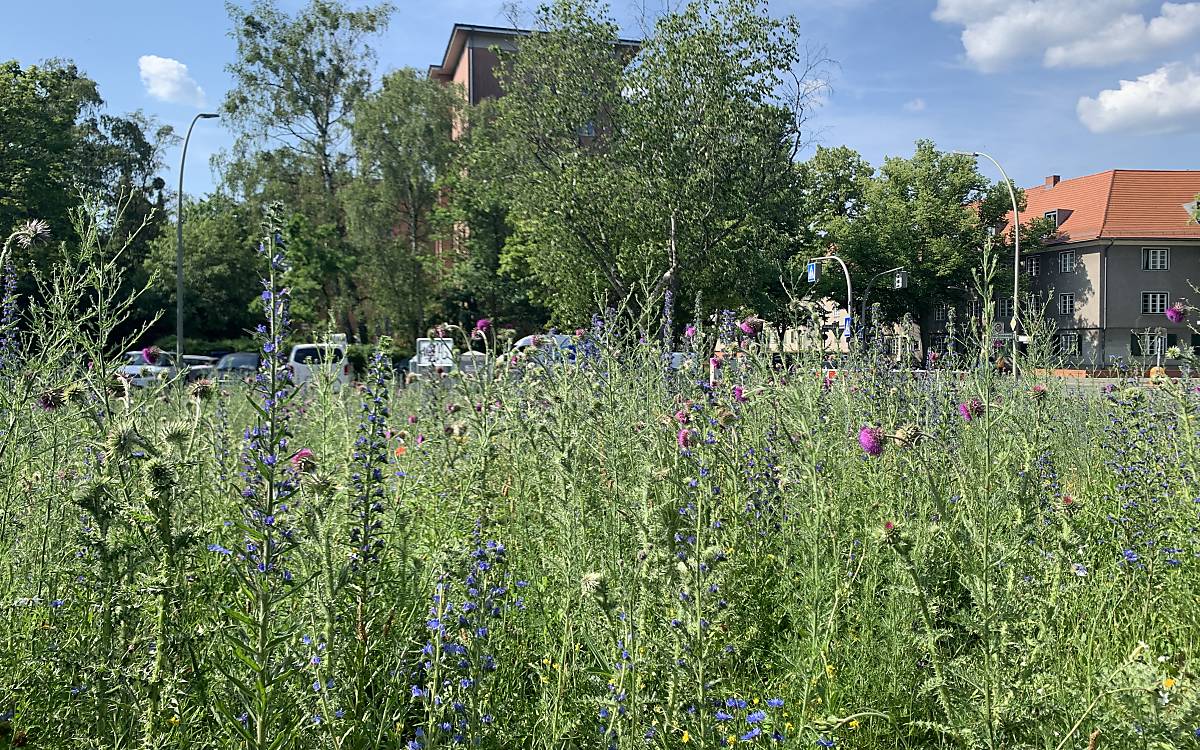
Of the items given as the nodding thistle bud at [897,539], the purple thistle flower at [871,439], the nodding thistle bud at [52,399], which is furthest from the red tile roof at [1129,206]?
the nodding thistle bud at [52,399]

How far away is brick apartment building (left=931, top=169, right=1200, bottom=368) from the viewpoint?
44.7 m

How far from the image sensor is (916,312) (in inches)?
1767

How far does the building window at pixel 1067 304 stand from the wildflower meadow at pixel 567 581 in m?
48.6

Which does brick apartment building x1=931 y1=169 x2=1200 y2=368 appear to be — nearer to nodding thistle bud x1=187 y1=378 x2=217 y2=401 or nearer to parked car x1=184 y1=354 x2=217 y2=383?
parked car x1=184 y1=354 x2=217 y2=383

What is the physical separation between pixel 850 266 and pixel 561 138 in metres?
26.1

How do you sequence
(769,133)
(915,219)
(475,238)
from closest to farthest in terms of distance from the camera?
(769,133) < (475,238) < (915,219)

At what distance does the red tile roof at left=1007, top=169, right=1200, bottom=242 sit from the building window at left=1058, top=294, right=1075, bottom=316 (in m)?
3.29

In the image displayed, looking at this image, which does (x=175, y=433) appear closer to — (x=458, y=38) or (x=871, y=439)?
(x=871, y=439)

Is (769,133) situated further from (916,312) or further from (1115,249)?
(1115,249)

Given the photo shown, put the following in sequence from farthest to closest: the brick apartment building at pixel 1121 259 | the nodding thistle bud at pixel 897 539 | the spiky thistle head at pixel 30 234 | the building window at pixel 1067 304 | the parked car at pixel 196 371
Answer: the building window at pixel 1067 304, the brick apartment building at pixel 1121 259, the parked car at pixel 196 371, the spiky thistle head at pixel 30 234, the nodding thistle bud at pixel 897 539

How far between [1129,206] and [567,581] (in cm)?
5438

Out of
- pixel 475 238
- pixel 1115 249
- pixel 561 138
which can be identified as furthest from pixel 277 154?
pixel 1115 249

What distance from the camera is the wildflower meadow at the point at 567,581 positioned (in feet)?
7.09

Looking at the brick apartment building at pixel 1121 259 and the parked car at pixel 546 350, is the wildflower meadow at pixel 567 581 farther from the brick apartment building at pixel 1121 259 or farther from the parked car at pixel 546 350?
the brick apartment building at pixel 1121 259
